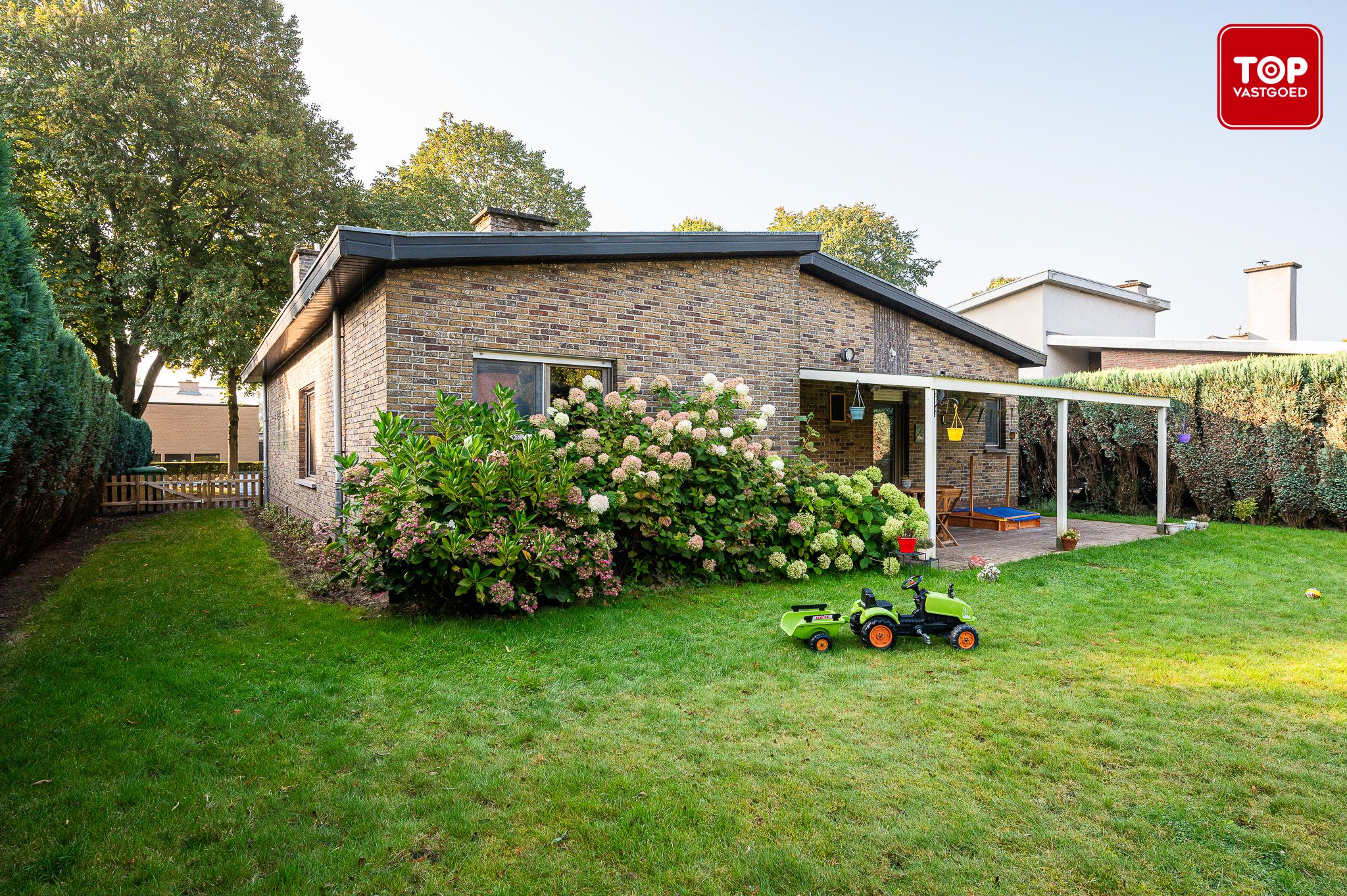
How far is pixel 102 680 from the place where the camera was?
13.6ft

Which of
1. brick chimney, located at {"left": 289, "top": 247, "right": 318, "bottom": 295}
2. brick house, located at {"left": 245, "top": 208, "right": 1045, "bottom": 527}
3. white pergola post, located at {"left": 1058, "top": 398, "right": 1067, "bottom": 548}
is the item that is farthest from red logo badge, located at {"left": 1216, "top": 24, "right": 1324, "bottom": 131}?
brick chimney, located at {"left": 289, "top": 247, "right": 318, "bottom": 295}

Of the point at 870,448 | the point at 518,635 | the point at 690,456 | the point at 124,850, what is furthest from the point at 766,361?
the point at 124,850

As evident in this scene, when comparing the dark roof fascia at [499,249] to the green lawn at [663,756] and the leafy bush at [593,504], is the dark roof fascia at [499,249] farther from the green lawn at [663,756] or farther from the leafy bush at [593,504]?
the green lawn at [663,756]

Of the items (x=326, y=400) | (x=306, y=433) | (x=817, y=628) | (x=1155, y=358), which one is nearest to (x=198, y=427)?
(x=306, y=433)

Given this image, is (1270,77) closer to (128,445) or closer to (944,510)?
(944,510)

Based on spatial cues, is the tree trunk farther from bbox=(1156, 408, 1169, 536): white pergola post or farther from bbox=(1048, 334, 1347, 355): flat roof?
bbox=(1048, 334, 1347, 355): flat roof

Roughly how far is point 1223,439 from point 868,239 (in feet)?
74.3

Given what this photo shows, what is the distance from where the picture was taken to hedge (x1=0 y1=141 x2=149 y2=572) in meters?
4.55

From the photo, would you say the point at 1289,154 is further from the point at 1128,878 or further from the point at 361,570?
the point at 361,570

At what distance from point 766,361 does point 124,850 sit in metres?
7.59

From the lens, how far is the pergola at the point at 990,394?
7.75 metres

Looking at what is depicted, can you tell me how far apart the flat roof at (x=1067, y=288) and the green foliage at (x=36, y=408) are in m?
20.2

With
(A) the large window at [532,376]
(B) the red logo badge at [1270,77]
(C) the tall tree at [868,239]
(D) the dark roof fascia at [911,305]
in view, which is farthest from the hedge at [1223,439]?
(C) the tall tree at [868,239]

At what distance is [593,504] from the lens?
5.80 m
